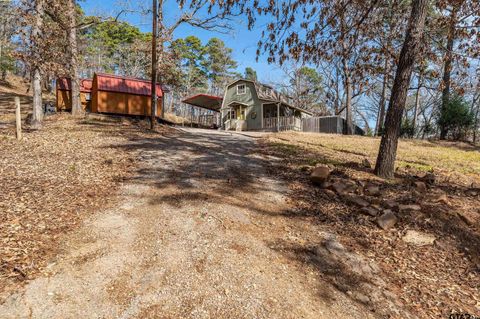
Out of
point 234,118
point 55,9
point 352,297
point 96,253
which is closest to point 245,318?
point 352,297

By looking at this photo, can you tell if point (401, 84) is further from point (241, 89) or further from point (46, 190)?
point (241, 89)

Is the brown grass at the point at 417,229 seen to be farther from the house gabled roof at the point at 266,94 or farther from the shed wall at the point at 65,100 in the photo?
the house gabled roof at the point at 266,94

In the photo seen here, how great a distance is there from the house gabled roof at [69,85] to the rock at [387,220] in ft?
71.7

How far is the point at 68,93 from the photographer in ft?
68.1

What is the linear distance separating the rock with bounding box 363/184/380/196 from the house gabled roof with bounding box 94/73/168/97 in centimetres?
1761

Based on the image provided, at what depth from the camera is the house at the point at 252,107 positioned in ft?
84.5

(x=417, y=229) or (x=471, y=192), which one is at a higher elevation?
(x=471, y=192)

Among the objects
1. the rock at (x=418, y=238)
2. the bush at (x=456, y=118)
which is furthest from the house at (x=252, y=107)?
the rock at (x=418, y=238)

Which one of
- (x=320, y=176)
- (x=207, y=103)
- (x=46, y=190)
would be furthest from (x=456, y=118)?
(x=46, y=190)

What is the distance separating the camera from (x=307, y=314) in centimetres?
288

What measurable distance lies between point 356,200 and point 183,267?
344 cm

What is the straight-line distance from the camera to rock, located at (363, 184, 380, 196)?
5621 millimetres

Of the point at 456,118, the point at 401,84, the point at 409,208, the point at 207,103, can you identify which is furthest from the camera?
the point at 207,103

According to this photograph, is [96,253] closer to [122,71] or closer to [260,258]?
[260,258]
